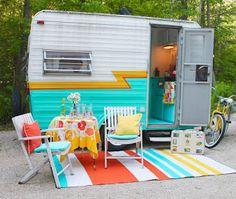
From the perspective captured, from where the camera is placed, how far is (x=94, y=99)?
6.35m

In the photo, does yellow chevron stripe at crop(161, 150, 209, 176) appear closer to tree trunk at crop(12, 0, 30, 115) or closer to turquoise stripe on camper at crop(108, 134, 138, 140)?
turquoise stripe on camper at crop(108, 134, 138, 140)

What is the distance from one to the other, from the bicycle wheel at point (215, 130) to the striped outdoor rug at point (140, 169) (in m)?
0.87

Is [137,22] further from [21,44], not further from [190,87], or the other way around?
[21,44]

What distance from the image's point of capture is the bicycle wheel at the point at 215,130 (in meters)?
6.66

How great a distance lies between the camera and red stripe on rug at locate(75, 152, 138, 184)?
4.61 meters

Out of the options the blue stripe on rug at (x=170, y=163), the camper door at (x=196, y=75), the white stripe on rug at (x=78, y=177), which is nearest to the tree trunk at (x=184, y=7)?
the camper door at (x=196, y=75)

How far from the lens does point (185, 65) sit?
21.9 ft

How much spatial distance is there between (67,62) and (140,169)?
237 cm

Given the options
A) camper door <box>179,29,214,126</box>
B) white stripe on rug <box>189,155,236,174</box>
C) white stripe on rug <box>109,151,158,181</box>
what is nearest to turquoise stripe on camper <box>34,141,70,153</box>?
white stripe on rug <box>109,151,158,181</box>

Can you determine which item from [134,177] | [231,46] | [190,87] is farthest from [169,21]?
[231,46]

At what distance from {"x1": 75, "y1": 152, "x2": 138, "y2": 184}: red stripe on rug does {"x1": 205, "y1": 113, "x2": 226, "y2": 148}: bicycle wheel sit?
2174 mm

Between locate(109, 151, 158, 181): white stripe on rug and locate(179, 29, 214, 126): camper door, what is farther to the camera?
locate(179, 29, 214, 126): camper door

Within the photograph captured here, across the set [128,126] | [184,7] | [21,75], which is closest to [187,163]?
[128,126]

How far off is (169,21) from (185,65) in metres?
0.91
